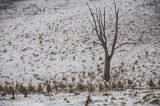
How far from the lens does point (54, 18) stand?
33.2 m

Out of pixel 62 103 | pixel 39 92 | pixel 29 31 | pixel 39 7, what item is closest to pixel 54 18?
pixel 29 31

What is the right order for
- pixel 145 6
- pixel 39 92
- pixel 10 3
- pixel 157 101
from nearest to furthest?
pixel 157 101, pixel 39 92, pixel 145 6, pixel 10 3

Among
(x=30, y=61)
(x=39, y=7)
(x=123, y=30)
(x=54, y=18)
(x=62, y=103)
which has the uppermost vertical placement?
(x=39, y=7)

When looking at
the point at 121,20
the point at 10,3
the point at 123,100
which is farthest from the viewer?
the point at 10,3

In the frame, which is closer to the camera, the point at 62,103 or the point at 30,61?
the point at 62,103

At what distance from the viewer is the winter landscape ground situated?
1100cm

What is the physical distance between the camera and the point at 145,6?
31891mm

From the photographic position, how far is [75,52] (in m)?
23.4

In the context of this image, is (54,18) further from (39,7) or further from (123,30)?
(123,30)

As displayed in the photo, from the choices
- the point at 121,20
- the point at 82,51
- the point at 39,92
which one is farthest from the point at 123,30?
the point at 39,92

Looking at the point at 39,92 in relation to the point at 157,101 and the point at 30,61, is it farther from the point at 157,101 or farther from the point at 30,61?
the point at 30,61

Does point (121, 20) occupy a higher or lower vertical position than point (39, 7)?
lower

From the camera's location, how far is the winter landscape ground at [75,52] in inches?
433

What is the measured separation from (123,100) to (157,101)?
121 cm
